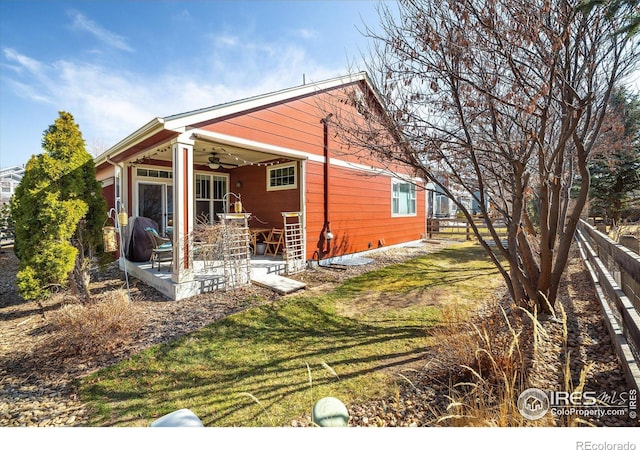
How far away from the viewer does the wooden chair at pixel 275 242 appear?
7566 millimetres

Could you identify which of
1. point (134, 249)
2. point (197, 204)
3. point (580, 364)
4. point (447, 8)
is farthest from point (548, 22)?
point (197, 204)

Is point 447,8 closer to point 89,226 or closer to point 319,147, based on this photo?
point 319,147

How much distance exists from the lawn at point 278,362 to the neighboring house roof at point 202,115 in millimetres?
2837

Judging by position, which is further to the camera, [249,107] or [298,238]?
[298,238]

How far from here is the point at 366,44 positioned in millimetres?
3422

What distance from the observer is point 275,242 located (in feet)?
25.6

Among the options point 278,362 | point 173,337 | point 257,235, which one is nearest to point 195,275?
point 173,337

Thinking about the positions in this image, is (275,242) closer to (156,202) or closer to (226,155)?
(226,155)

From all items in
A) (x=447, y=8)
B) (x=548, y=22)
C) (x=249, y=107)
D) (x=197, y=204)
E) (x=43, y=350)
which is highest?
(x=249, y=107)

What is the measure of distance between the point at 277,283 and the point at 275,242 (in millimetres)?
2355

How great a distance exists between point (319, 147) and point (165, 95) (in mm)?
3590

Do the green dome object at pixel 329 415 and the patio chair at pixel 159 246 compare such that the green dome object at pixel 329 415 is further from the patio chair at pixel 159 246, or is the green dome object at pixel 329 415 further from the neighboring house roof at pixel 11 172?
the neighboring house roof at pixel 11 172

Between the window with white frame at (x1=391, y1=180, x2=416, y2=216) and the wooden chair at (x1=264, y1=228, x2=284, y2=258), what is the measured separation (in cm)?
455

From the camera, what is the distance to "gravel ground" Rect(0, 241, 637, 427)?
216 centimetres
